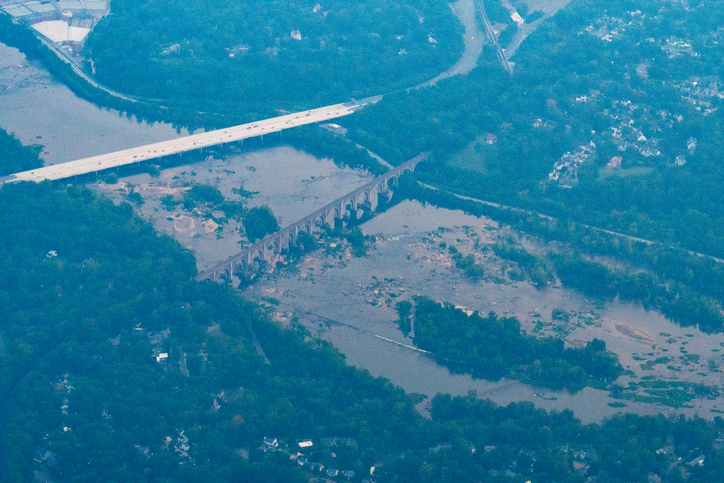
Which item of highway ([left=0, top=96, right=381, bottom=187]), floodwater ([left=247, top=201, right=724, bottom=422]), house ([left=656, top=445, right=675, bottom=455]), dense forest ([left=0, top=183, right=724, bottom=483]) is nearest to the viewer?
dense forest ([left=0, top=183, right=724, bottom=483])

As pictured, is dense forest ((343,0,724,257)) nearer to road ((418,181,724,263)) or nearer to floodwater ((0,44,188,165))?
road ((418,181,724,263))

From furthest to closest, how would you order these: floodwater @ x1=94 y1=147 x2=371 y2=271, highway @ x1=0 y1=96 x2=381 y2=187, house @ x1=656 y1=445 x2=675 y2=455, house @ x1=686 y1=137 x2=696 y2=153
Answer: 1. house @ x1=686 y1=137 x2=696 y2=153
2. highway @ x1=0 y1=96 x2=381 y2=187
3. floodwater @ x1=94 y1=147 x2=371 y2=271
4. house @ x1=656 y1=445 x2=675 y2=455

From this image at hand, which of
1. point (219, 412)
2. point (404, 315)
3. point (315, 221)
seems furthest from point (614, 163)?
point (219, 412)

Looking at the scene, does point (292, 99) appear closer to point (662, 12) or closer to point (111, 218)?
point (111, 218)

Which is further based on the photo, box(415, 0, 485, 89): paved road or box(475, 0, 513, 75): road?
box(415, 0, 485, 89): paved road

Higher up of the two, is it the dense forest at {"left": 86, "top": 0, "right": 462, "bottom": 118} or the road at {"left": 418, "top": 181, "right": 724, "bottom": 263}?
the dense forest at {"left": 86, "top": 0, "right": 462, "bottom": 118}

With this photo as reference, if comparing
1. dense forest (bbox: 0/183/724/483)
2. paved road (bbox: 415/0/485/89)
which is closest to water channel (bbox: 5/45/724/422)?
dense forest (bbox: 0/183/724/483)

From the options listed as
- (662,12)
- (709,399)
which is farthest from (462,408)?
(662,12)
